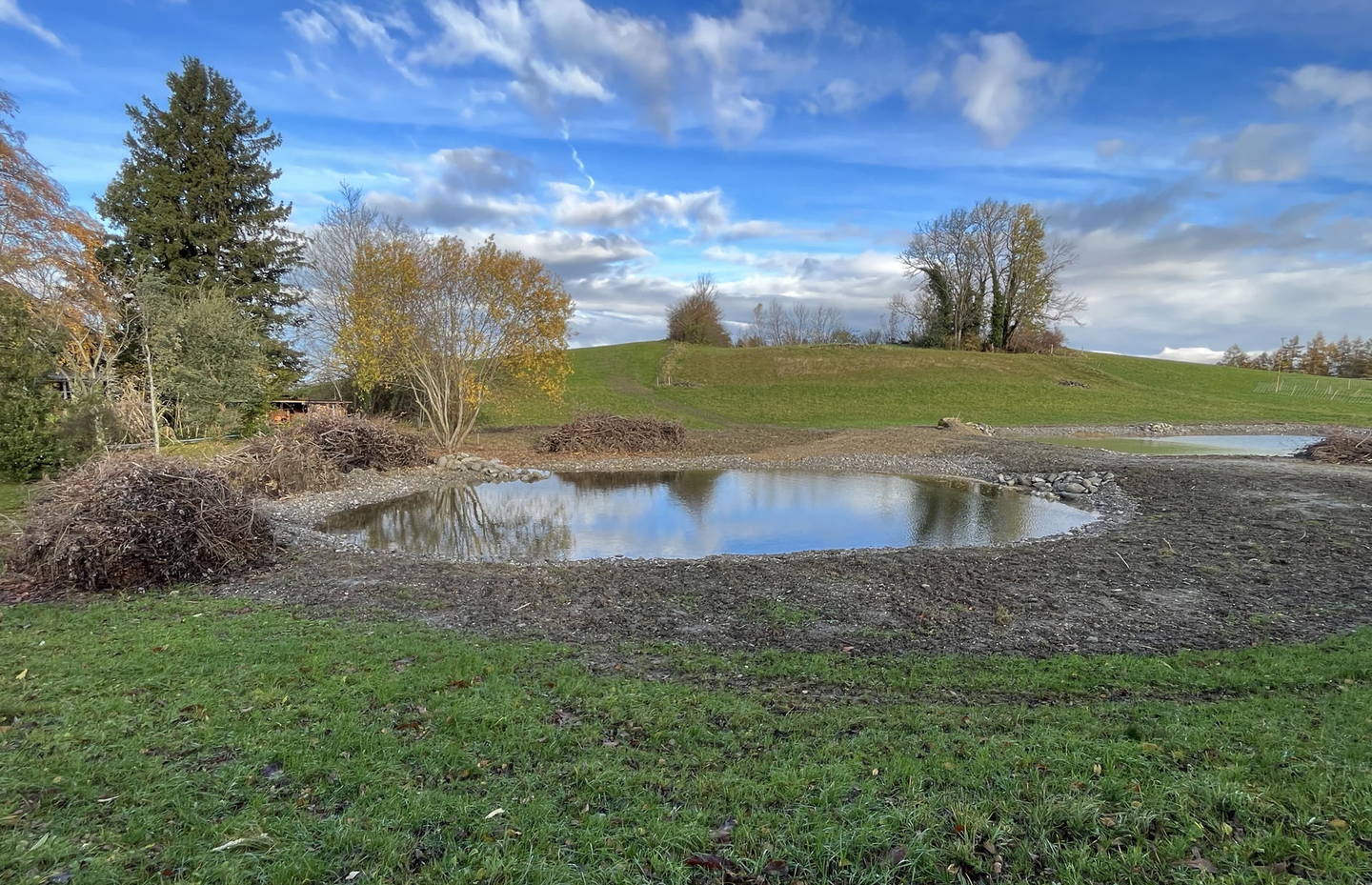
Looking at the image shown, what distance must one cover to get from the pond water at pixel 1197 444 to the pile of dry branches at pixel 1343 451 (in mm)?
1144

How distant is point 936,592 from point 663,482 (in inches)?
438

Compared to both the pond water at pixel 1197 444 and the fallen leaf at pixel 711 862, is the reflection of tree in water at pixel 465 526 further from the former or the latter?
the pond water at pixel 1197 444

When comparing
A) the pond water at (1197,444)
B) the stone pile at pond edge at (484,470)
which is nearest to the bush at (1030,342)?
the pond water at (1197,444)

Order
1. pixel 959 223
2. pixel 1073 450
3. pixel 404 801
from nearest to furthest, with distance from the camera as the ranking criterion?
1. pixel 404 801
2. pixel 1073 450
3. pixel 959 223

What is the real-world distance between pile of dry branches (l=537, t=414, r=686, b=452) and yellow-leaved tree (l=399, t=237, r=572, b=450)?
4.86 feet

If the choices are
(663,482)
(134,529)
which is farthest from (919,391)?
(134,529)

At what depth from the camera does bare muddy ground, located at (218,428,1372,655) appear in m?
6.40

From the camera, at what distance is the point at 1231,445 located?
2633 cm

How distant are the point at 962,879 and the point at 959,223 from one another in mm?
63858

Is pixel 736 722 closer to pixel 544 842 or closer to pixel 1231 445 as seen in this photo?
pixel 544 842

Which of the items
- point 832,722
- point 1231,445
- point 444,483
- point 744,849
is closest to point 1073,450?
point 1231,445

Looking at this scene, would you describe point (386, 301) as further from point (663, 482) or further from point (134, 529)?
point (134, 529)

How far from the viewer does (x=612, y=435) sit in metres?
23.4

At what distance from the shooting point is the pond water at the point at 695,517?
444 inches
